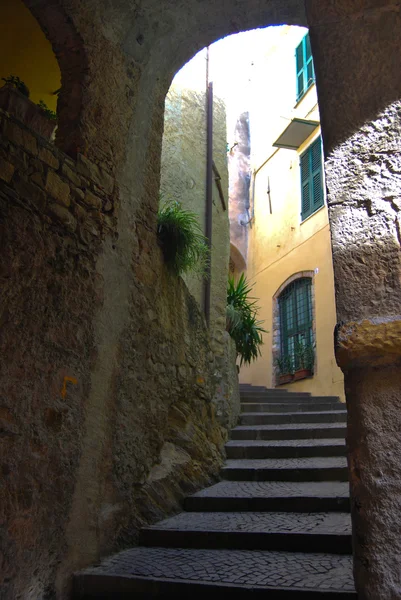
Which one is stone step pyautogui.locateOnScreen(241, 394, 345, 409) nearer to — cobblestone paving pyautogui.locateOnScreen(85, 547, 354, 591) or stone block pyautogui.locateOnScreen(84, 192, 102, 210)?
cobblestone paving pyautogui.locateOnScreen(85, 547, 354, 591)

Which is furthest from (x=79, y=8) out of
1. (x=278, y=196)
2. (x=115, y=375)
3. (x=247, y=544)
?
(x=278, y=196)

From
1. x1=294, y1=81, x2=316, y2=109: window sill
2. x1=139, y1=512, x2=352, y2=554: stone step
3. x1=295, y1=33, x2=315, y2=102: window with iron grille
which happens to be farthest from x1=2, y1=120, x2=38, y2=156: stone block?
x1=295, y1=33, x2=315, y2=102: window with iron grille

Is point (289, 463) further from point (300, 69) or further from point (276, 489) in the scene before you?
point (300, 69)

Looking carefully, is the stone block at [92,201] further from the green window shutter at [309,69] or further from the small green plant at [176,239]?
the green window shutter at [309,69]

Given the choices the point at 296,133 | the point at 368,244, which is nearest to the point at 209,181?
the point at 368,244

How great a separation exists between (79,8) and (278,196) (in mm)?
9175

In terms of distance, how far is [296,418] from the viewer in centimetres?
579

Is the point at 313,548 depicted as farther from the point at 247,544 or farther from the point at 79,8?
the point at 79,8

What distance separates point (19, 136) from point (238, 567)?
237 centimetres

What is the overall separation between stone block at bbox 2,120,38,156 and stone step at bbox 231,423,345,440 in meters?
3.57

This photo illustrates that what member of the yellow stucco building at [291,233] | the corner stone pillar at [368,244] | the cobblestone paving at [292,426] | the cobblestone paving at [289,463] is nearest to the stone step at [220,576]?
the corner stone pillar at [368,244]

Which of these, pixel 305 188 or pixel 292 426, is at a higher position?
pixel 305 188

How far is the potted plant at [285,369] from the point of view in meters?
10.1

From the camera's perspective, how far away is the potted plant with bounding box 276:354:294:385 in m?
10.1
